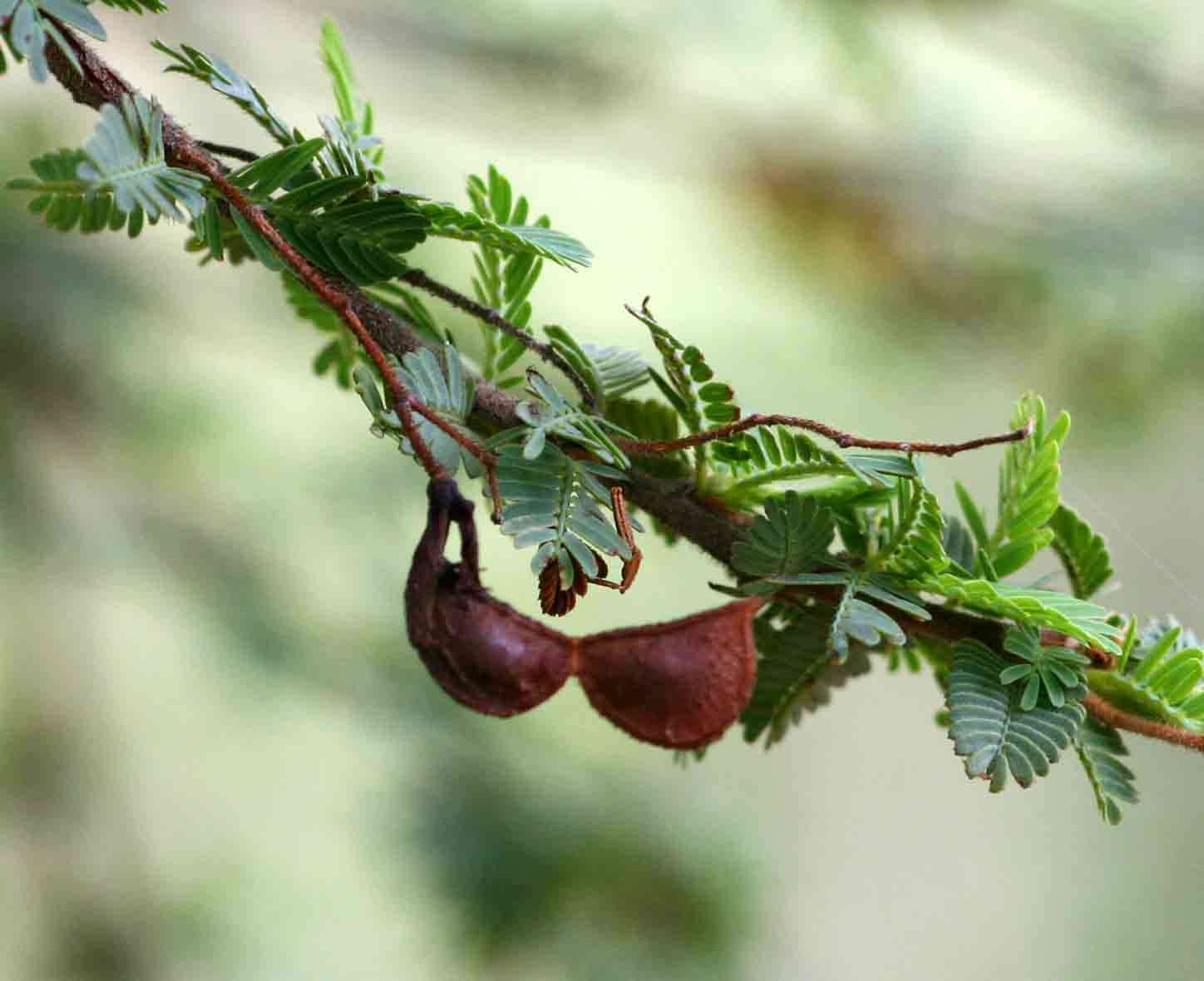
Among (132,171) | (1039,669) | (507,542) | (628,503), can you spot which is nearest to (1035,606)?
(1039,669)

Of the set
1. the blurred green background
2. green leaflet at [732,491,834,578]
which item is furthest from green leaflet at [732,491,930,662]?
the blurred green background

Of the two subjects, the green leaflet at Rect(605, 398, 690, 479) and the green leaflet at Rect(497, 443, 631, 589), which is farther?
the green leaflet at Rect(605, 398, 690, 479)

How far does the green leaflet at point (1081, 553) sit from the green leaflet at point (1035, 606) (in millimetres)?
64

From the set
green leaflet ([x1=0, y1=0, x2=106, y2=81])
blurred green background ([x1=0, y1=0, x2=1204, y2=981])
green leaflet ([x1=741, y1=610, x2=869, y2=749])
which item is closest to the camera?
green leaflet ([x1=0, y1=0, x2=106, y2=81])

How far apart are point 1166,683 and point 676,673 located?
16cm

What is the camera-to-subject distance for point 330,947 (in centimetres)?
161

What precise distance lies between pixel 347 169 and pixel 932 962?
2.02 metres

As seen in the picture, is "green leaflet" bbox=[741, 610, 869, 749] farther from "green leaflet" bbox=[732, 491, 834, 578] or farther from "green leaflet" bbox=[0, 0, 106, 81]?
"green leaflet" bbox=[0, 0, 106, 81]

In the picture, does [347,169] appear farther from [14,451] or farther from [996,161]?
[996,161]

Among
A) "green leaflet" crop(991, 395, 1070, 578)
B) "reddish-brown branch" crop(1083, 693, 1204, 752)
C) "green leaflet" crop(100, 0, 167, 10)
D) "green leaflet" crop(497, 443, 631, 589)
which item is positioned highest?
"green leaflet" crop(991, 395, 1070, 578)

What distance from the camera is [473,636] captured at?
12.0 inches

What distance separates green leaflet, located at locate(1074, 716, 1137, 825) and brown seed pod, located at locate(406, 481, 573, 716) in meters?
0.16

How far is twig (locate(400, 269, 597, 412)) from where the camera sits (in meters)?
0.38

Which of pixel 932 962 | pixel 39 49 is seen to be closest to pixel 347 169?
pixel 39 49
